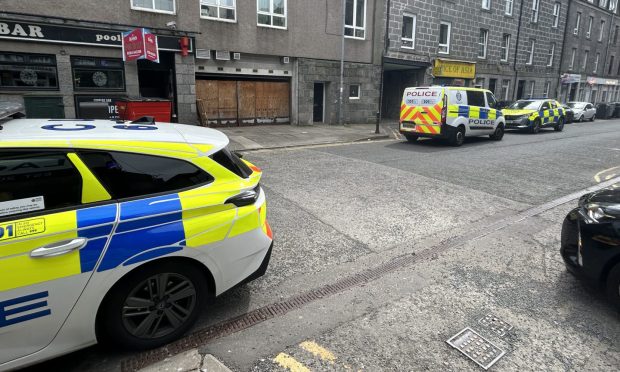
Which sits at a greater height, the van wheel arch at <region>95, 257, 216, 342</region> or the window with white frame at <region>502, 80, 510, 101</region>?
the window with white frame at <region>502, 80, 510, 101</region>

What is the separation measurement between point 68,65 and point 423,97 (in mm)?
11969

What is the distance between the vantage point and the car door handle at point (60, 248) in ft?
7.46

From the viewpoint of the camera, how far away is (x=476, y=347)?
3045mm

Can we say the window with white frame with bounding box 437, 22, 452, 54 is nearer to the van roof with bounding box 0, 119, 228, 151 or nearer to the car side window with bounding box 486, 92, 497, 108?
the car side window with bounding box 486, 92, 497, 108

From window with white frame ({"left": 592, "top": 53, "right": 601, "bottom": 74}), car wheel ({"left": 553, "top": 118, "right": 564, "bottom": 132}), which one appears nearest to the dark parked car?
car wheel ({"left": 553, "top": 118, "right": 564, "bottom": 132})

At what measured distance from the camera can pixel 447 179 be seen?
28.3 feet

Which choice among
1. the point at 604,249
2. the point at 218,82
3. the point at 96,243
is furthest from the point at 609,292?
the point at 218,82

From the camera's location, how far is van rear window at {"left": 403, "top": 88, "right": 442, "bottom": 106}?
12.9m

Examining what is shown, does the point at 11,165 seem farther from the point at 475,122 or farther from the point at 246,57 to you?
the point at 246,57

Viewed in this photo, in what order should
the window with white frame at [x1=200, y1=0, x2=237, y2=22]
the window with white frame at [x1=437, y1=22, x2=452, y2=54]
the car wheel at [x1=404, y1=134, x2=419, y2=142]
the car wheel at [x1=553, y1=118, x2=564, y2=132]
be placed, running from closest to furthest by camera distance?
1. the car wheel at [x1=404, y1=134, x2=419, y2=142]
2. the window with white frame at [x1=200, y1=0, x2=237, y2=22]
3. the car wheel at [x1=553, y1=118, x2=564, y2=132]
4. the window with white frame at [x1=437, y1=22, x2=452, y2=54]

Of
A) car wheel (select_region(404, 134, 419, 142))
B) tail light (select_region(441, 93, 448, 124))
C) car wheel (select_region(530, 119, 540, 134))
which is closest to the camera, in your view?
tail light (select_region(441, 93, 448, 124))

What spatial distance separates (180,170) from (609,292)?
3856mm

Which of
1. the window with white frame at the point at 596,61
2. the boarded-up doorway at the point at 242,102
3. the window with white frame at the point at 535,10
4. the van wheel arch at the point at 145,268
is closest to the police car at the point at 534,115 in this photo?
the boarded-up doorway at the point at 242,102

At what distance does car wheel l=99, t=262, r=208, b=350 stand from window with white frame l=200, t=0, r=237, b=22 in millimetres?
15041
